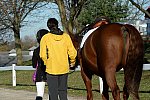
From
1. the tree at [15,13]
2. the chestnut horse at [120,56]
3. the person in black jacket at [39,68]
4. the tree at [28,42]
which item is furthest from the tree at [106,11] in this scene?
the tree at [28,42]

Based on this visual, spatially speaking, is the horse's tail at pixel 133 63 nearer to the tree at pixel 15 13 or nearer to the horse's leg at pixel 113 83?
the horse's leg at pixel 113 83

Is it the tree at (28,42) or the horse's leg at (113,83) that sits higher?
the horse's leg at (113,83)

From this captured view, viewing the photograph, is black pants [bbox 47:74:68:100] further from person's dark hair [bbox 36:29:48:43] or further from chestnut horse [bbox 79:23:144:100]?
person's dark hair [bbox 36:29:48:43]

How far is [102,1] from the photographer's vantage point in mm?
43250

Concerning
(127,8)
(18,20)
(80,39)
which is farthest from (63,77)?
(127,8)

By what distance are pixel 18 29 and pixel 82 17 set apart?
1097cm

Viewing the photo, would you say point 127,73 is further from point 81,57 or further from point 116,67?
point 81,57

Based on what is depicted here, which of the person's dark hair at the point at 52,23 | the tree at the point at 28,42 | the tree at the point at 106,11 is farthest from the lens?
the tree at the point at 28,42

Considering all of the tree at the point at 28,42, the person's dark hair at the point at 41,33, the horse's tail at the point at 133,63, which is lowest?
the tree at the point at 28,42

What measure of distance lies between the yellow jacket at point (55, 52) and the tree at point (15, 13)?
27.1m

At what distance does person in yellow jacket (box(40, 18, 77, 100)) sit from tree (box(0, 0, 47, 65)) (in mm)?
27009

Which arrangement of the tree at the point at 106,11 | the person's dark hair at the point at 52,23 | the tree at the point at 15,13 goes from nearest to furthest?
the person's dark hair at the point at 52,23, the tree at the point at 15,13, the tree at the point at 106,11

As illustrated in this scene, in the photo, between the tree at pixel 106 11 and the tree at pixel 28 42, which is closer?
the tree at pixel 106 11

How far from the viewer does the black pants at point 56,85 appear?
7883 mm
